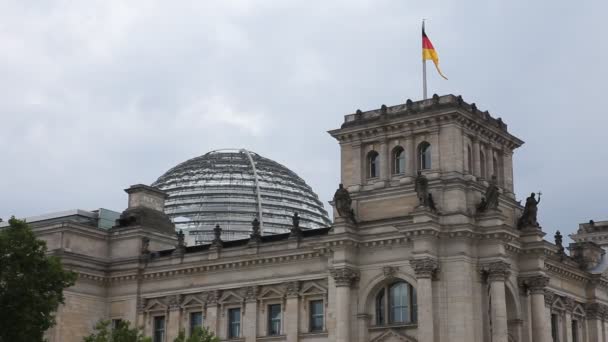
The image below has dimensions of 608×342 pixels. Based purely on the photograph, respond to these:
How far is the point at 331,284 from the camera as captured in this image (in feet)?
197

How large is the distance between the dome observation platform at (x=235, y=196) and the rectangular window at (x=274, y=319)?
4089 cm

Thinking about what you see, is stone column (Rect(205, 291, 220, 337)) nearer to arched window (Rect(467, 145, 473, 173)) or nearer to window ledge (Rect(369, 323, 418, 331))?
window ledge (Rect(369, 323, 418, 331))

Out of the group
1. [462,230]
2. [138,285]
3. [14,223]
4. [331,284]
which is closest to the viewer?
[14,223]

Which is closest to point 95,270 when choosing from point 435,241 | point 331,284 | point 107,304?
point 107,304

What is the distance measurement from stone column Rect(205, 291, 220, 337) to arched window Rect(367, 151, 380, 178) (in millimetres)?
12977

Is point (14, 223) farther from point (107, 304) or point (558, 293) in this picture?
point (558, 293)

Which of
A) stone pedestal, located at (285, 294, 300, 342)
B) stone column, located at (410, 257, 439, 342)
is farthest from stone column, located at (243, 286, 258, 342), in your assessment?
stone column, located at (410, 257, 439, 342)

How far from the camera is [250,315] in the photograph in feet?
213

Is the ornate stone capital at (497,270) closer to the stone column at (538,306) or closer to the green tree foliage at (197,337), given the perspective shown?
the stone column at (538,306)

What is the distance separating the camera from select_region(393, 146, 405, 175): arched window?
61.1m

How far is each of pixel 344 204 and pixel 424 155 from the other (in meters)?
5.45

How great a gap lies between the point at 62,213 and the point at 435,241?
2978 cm

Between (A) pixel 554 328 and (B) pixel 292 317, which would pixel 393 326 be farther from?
(A) pixel 554 328

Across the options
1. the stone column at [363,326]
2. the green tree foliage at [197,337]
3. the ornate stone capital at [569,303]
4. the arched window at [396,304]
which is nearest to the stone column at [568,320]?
the ornate stone capital at [569,303]
